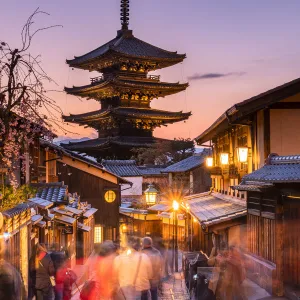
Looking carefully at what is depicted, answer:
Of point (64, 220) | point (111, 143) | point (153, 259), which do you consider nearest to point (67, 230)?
point (64, 220)

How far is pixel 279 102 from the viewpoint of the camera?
1602 cm

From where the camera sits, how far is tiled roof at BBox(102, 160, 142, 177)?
48875mm

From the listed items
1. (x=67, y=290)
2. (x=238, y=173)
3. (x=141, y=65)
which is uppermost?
(x=141, y=65)

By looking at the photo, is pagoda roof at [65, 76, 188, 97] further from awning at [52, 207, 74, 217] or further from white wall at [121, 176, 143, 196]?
awning at [52, 207, 74, 217]

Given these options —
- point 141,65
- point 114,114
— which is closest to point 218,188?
point 114,114

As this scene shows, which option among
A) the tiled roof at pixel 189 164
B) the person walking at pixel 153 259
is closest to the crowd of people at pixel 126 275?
the person walking at pixel 153 259

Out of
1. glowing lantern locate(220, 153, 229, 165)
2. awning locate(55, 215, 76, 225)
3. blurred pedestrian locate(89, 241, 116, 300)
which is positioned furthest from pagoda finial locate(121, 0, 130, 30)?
blurred pedestrian locate(89, 241, 116, 300)

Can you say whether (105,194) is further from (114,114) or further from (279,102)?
(279,102)

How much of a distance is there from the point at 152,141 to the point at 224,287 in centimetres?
4687

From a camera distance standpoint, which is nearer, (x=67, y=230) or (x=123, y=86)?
(x=67, y=230)

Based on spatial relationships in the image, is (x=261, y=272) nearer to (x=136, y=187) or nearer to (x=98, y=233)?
(x=98, y=233)

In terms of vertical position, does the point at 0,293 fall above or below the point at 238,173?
below

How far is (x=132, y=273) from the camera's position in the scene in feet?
35.6

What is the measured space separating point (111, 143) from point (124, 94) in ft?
15.8
